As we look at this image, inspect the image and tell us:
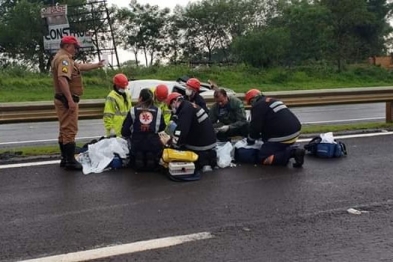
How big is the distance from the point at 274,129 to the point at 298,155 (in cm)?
54

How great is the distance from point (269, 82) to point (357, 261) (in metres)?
24.6

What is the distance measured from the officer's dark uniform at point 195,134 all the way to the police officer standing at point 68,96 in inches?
55.9

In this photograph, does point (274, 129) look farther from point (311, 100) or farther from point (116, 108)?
point (311, 100)

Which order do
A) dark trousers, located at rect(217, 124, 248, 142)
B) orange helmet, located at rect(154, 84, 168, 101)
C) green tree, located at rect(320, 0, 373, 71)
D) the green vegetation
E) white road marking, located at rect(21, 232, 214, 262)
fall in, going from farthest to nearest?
1. green tree, located at rect(320, 0, 373, 71)
2. the green vegetation
3. dark trousers, located at rect(217, 124, 248, 142)
4. orange helmet, located at rect(154, 84, 168, 101)
5. white road marking, located at rect(21, 232, 214, 262)

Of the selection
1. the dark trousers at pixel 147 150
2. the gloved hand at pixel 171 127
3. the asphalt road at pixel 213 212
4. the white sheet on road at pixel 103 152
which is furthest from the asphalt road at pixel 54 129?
the asphalt road at pixel 213 212

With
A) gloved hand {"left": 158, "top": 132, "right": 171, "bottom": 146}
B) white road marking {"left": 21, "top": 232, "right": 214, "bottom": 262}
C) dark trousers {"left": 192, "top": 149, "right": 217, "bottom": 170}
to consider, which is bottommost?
white road marking {"left": 21, "top": 232, "right": 214, "bottom": 262}

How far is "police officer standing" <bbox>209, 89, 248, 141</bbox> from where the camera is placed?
28.7 ft

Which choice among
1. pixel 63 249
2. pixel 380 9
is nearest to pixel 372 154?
pixel 63 249

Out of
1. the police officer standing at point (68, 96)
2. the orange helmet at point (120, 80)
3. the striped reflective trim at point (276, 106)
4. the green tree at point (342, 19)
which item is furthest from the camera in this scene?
the green tree at point (342, 19)

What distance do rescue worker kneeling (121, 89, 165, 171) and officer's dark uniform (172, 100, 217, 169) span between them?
27 cm

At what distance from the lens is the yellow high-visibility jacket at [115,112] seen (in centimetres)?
820

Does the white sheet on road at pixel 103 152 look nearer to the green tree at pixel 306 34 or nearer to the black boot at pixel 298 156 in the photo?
the black boot at pixel 298 156

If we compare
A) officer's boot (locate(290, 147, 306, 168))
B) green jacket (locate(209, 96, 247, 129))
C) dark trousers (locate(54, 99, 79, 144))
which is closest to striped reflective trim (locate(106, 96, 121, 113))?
dark trousers (locate(54, 99, 79, 144))

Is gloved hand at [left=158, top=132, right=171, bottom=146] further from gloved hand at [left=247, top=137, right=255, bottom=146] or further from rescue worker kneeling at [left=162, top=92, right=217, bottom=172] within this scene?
gloved hand at [left=247, top=137, right=255, bottom=146]
